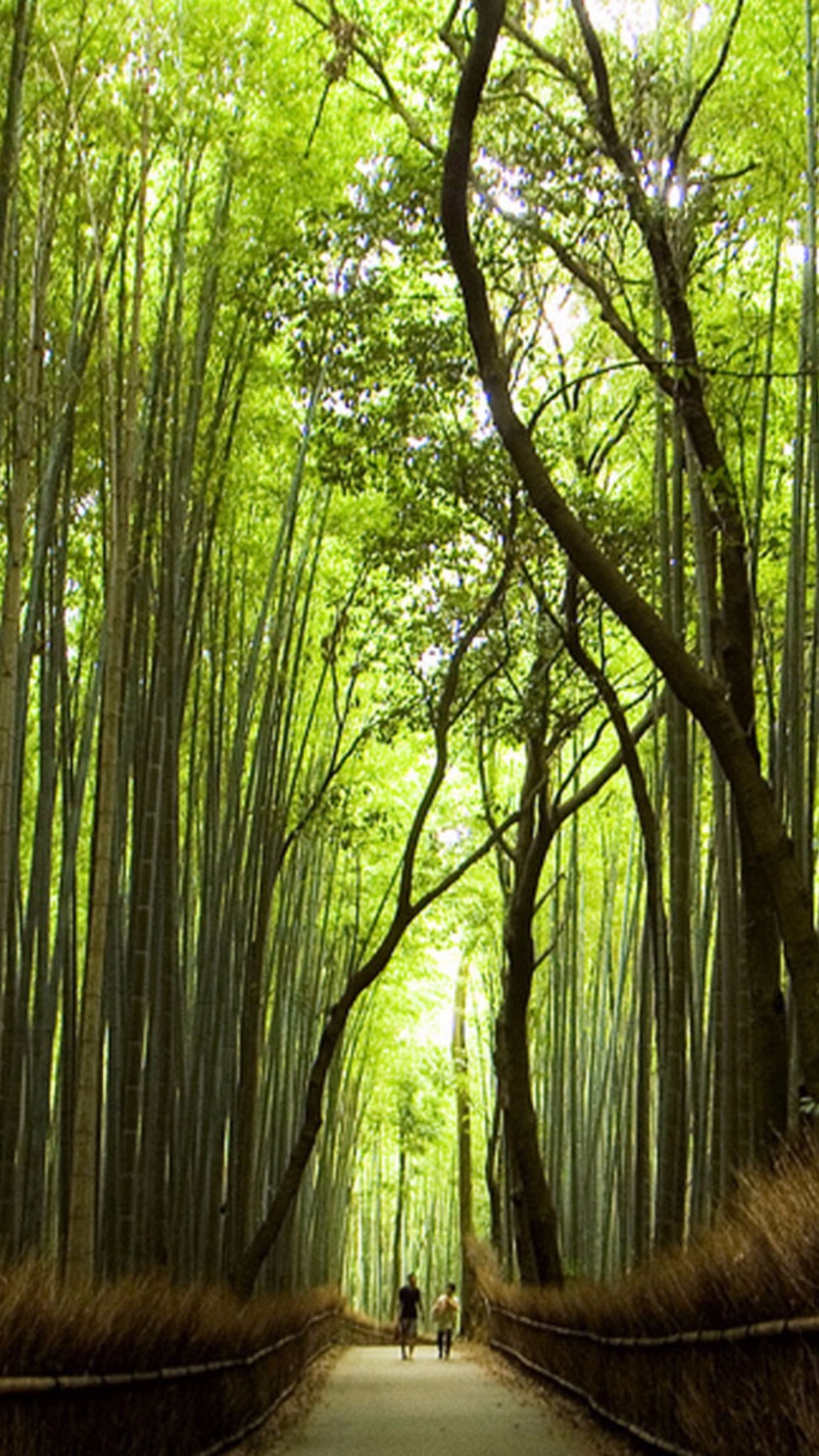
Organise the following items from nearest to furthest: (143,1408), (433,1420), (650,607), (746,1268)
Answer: (746,1268) < (143,1408) < (650,607) < (433,1420)

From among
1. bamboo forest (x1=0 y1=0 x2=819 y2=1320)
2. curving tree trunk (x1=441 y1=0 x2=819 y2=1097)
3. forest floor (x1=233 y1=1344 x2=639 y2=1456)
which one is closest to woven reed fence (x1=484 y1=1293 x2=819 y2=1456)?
forest floor (x1=233 y1=1344 x2=639 y2=1456)

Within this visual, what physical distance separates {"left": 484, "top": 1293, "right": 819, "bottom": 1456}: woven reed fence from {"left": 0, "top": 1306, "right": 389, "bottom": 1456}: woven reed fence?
1.42 m

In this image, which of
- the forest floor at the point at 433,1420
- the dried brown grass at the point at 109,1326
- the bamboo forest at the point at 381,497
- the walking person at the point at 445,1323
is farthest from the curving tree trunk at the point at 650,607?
the walking person at the point at 445,1323

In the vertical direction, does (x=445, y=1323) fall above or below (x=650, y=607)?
below

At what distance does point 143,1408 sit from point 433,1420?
311 centimetres

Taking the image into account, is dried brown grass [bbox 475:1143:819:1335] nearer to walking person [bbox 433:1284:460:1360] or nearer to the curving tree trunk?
the curving tree trunk

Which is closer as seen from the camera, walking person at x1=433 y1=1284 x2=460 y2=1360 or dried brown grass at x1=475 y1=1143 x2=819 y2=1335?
dried brown grass at x1=475 y1=1143 x2=819 y2=1335

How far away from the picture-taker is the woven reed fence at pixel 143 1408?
336cm

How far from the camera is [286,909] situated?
11.5 metres

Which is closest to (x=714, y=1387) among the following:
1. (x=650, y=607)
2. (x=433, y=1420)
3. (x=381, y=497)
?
(x=650, y=607)

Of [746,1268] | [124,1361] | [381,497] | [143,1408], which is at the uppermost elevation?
[381,497]

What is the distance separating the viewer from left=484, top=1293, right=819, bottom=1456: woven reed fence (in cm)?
320

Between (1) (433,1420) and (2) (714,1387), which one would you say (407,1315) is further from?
(2) (714,1387)

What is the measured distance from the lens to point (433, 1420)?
720 cm
